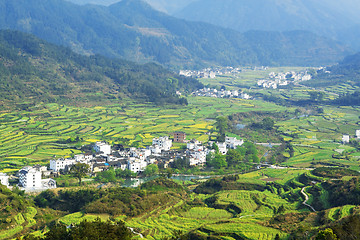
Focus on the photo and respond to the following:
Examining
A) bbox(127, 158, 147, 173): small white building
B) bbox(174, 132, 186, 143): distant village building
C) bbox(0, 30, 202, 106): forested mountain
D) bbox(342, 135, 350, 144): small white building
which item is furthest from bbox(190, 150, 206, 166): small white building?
bbox(0, 30, 202, 106): forested mountain

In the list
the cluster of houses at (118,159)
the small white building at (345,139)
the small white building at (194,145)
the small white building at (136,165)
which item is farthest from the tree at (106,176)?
the small white building at (345,139)

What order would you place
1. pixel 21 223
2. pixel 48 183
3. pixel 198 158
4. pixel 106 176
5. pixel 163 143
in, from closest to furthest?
pixel 21 223 → pixel 48 183 → pixel 106 176 → pixel 198 158 → pixel 163 143

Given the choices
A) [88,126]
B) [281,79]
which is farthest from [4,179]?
[281,79]

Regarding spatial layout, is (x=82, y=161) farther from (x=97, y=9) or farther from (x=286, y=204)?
(x=97, y=9)

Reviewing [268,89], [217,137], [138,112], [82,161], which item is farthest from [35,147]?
[268,89]

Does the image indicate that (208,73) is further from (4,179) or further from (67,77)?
(4,179)

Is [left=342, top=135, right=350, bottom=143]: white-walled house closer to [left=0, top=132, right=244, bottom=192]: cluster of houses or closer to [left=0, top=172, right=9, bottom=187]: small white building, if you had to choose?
[left=0, top=132, right=244, bottom=192]: cluster of houses

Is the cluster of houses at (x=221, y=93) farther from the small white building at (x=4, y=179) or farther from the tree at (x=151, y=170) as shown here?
the small white building at (x=4, y=179)
